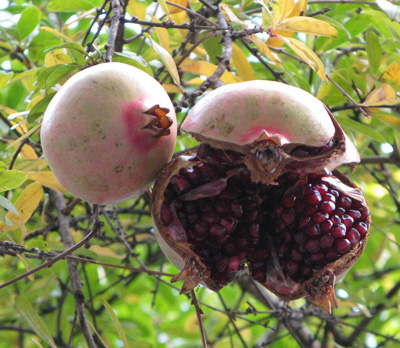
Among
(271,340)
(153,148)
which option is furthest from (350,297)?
(153,148)

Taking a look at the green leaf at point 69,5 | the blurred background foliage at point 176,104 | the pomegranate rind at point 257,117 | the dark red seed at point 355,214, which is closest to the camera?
the pomegranate rind at point 257,117

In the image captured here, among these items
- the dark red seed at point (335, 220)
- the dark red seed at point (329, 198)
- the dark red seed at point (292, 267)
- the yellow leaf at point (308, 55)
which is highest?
the yellow leaf at point (308, 55)

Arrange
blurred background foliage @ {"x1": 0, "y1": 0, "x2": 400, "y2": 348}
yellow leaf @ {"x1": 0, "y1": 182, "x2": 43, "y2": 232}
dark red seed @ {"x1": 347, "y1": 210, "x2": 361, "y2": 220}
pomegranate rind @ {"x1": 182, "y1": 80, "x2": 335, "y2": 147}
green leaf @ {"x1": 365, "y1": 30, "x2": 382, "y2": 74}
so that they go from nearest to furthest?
pomegranate rind @ {"x1": 182, "y1": 80, "x2": 335, "y2": 147}, dark red seed @ {"x1": 347, "y1": 210, "x2": 361, "y2": 220}, blurred background foliage @ {"x1": 0, "y1": 0, "x2": 400, "y2": 348}, yellow leaf @ {"x1": 0, "y1": 182, "x2": 43, "y2": 232}, green leaf @ {"x1": 365, "y1": 30, "x2": 382, "y2": 74}

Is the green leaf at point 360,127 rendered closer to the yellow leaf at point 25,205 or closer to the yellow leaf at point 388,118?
the yellow leaf at point 388,118

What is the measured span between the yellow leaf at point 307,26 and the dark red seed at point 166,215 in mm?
531

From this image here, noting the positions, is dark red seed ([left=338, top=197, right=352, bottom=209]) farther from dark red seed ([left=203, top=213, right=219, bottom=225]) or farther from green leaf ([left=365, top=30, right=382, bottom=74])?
green leaf ([left=365, top=30, right=382, bottom=74])

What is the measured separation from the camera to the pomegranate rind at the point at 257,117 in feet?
3.16

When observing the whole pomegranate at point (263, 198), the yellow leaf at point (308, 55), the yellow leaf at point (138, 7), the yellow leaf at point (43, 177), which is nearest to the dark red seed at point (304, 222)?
the whole pomegranate at point (263, 198)

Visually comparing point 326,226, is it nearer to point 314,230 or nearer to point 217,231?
point 314,230

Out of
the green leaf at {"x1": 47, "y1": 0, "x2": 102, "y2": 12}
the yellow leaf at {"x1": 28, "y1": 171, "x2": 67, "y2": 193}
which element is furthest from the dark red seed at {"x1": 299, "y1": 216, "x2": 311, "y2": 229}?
the green leaf at {"x1": 47, "y1": 0, "x2": 102, "y2": 12}

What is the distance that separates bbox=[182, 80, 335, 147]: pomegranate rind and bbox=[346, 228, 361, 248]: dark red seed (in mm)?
271

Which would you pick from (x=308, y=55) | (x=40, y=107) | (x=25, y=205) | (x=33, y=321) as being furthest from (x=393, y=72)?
(x=33, y=321)

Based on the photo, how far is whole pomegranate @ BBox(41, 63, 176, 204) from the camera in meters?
0.98

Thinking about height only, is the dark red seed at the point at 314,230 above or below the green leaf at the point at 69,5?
below
